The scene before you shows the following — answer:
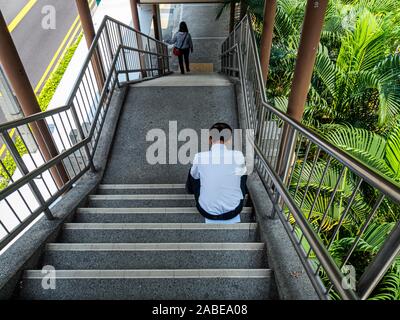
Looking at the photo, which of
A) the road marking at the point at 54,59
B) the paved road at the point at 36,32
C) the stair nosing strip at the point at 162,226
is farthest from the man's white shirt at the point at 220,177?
the paved road at the point at 36,32

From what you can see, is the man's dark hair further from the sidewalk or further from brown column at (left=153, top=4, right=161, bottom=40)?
brown column at (left=153, top=4, right=161, bottom=40)

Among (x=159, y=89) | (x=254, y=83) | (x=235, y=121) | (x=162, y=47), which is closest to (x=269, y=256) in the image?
(x=254, y=83)

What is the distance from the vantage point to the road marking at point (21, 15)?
11141 mm

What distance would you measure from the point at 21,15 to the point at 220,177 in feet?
45.1

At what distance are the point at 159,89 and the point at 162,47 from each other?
5.00 metres

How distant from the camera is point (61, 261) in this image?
217 cm

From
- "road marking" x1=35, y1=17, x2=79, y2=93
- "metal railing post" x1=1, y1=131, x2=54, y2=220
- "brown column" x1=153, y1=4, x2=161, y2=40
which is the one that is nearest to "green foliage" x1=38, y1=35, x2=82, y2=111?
"road marking" x1=35, y1=17, x2=79, y2=93

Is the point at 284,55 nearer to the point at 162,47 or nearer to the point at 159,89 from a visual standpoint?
the point at 159,89

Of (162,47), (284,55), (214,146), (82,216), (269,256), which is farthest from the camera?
(162,47)

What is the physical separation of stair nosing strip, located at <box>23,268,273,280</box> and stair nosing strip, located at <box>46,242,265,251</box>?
229 mm

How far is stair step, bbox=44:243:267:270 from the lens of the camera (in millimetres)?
2158

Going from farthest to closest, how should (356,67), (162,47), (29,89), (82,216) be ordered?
(162,47), (356,67), (29,89), (82,216)

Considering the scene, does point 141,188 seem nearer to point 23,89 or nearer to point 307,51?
point 23,89

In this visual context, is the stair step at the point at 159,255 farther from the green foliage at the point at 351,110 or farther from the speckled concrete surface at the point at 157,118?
the speckled concrete surface at the point at 157,118
